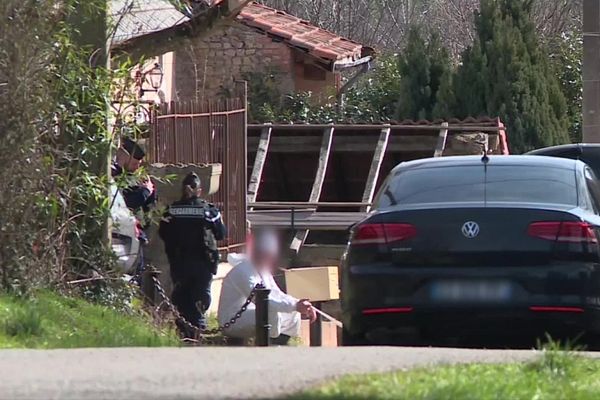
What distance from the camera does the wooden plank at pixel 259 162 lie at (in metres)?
16.9

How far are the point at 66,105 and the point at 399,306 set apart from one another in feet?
9.87

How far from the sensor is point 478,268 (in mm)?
7984

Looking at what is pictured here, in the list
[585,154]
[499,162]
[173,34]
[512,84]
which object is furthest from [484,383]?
[512,84]

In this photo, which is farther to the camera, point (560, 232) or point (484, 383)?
point (560, 232)

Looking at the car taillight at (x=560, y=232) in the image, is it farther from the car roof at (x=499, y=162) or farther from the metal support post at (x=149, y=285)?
the metal support post at (x=149, y=285)

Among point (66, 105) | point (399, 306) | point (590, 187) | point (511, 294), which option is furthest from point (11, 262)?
point (590, 187)

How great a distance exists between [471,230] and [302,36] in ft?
46.9

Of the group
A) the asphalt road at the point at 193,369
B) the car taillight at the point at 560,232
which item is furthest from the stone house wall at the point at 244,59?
the asphalt road at the point at 193,369

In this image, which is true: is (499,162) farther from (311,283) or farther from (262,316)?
(311,283)

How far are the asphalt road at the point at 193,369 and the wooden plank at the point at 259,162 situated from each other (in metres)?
9.74

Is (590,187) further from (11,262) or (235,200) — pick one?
(235,200)

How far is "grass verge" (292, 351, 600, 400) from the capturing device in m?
5.61

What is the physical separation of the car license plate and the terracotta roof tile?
513 inches

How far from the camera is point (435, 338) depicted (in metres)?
8.38
